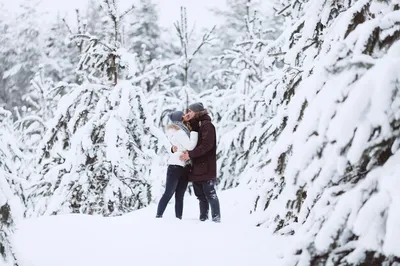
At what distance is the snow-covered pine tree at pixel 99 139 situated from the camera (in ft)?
24.4

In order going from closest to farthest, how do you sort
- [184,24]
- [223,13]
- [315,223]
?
[315,223] < [184,24] < [223,13]

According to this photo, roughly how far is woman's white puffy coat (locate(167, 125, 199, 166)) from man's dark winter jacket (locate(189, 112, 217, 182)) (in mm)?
87

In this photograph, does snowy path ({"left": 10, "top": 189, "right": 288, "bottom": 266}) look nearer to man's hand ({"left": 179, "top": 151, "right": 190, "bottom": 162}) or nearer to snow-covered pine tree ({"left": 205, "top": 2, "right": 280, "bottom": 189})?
man's hand ({"left": 179, "top": 151, "right": 190, "bottom": 162})

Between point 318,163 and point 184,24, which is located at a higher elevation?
point 184,24

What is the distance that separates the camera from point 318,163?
2453mm

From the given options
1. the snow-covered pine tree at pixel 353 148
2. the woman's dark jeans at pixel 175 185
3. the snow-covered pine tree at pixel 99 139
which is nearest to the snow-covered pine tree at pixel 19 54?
the snow-covered pine tree at pixel 99 139

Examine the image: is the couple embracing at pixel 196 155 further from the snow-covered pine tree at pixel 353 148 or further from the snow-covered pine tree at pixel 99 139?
the snow-covered pine tree at pixel 353 148

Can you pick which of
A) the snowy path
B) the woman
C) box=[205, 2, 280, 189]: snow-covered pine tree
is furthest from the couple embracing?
box=[205, 2, 280, 189]: snow-covered pine tree

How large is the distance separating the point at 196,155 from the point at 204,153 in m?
0.11

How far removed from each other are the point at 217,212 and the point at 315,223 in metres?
3.56

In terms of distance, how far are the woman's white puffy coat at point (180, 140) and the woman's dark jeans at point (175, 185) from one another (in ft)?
0.33

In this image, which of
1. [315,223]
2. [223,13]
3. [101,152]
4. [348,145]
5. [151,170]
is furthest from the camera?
[223,13]

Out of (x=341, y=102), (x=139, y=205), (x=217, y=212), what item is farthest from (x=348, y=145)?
(x=139, y=205)

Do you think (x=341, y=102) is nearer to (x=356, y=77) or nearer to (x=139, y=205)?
(x=356, y=77)
